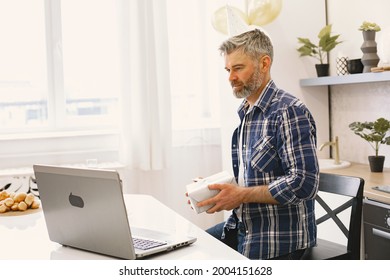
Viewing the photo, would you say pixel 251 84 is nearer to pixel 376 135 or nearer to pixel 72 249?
pixel 72 249

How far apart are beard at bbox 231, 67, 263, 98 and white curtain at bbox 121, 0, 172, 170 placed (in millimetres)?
1479

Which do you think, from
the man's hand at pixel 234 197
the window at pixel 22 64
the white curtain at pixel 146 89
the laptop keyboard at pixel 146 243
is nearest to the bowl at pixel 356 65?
the white curtain at pixel 146 89

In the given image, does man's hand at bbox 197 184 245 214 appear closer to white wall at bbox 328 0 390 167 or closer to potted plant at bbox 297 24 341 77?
white wall at bbox 328 0 390 167

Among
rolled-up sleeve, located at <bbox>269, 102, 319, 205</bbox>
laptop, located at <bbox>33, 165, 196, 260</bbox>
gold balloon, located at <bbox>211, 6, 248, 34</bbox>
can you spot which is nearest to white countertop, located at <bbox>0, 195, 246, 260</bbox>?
laptop, located at <bbox>33, 165, 196, 260</bbox>

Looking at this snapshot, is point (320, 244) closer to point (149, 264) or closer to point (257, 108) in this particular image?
point (257, 108)

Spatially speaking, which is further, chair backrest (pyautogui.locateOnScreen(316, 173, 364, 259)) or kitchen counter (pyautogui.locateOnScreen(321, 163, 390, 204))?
kitchen counter (pyautogui.locateOnScreen(321, 163, 390, 204))

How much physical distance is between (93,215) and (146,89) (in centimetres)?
203

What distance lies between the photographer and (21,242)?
1.63 metres

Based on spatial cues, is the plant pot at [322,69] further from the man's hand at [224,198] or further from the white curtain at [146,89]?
the man's hand at [224,198]

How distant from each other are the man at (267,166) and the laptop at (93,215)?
1.13 ft

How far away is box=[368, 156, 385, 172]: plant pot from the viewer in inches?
112

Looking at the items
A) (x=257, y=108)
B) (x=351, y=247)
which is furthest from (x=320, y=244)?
(x=257, y=108)

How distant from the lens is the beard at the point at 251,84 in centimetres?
A: 193

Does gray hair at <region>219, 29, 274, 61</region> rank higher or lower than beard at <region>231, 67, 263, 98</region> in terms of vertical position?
higher
